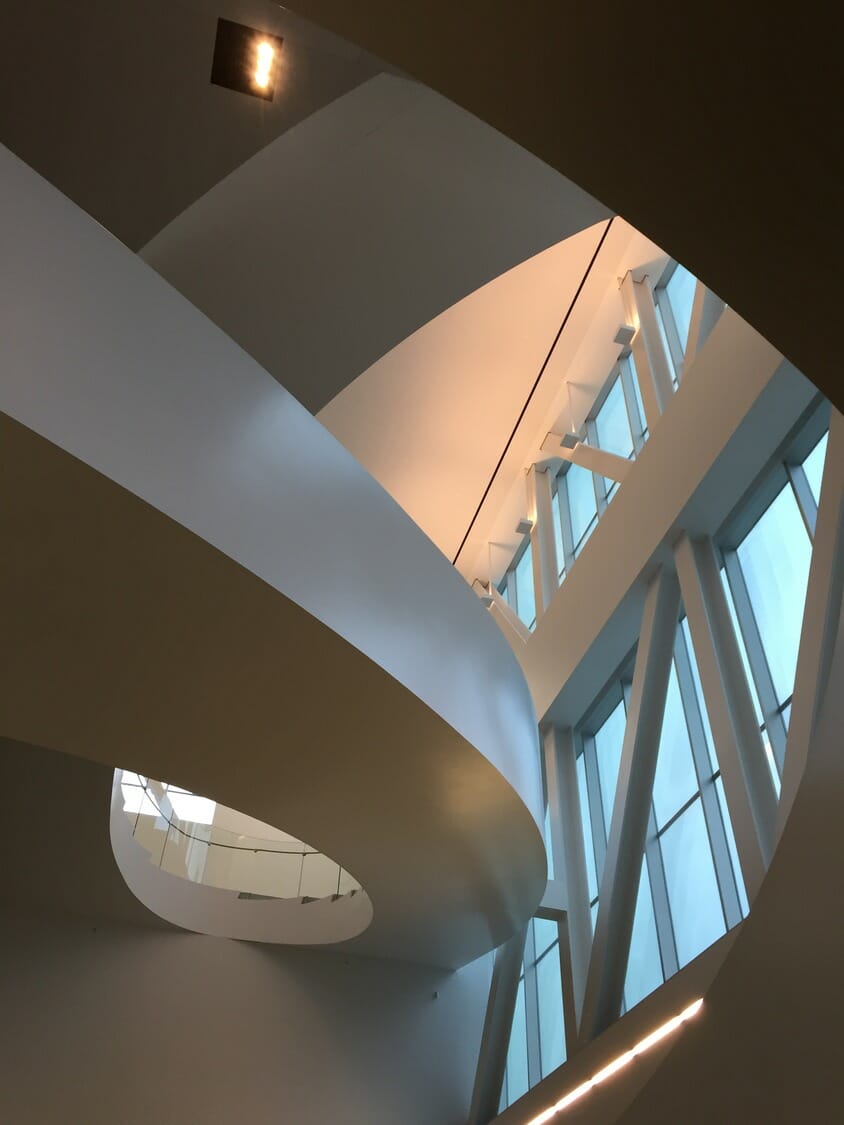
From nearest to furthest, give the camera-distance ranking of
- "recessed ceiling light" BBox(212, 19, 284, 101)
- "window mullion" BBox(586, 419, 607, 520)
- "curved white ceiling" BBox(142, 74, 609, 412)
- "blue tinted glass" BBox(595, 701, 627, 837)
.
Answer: "recessed ceiling light" BBox(212, 19, 284, 101) < "curved white ceiling" BBox(142, 74, 609, 412) < "blue tinted glass" BBox(595, 701, 627, 837) < "window mullion" BBox(586, 419, 607, 520)

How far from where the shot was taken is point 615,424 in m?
16.8

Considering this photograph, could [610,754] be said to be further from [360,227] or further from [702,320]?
[360,227]

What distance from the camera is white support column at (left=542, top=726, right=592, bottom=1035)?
39.4ft

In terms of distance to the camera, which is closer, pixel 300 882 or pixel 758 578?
pixel 758 578

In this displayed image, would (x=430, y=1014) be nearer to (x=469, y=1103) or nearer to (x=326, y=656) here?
(x=469, y=1103)

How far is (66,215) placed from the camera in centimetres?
567

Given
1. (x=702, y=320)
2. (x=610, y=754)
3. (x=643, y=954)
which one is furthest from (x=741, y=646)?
(x=702, y=320)

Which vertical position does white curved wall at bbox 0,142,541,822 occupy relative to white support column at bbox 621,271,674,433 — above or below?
below

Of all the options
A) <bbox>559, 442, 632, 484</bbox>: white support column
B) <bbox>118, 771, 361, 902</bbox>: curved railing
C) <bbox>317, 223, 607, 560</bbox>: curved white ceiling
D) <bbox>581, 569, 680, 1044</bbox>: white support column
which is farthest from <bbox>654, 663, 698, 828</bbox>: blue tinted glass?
<bbox>317, 223, 607, 560</bbox>: curved white ceiling

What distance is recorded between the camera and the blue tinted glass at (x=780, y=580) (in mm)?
10000

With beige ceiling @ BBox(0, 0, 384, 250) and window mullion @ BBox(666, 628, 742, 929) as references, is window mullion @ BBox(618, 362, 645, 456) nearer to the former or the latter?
window mullion @ BBox(666, 628, 742, 929)

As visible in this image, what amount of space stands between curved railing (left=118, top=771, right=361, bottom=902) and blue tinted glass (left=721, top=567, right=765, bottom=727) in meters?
6.33

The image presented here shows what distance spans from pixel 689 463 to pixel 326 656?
230 inches

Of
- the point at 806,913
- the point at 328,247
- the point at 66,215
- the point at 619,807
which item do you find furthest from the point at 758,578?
the point at 66,215
